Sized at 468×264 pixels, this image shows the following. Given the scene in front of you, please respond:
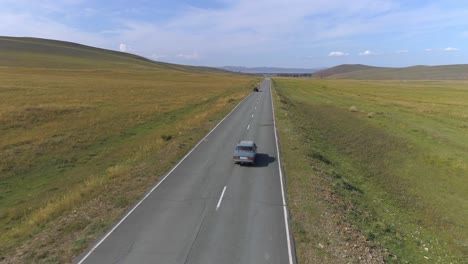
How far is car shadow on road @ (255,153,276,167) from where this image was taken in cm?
2273

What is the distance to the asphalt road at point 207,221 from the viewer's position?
1151 cm

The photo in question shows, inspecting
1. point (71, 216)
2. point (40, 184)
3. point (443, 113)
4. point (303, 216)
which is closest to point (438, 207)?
point (303, 216)

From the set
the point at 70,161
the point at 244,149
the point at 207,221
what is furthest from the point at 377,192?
the point at 70,161

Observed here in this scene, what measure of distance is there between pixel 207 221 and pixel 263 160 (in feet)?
33.8

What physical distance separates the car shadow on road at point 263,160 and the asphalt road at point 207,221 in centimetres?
7

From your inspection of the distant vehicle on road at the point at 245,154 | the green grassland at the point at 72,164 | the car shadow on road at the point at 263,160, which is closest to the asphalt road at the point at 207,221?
the car shadow on road at the point at 263,160

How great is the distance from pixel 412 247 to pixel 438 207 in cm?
695

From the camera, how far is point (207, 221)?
553 inches

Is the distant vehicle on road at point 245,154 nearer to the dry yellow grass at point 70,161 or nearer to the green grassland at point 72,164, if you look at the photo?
the green grassland at point 72,164

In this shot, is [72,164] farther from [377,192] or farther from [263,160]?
Result: [377,192]

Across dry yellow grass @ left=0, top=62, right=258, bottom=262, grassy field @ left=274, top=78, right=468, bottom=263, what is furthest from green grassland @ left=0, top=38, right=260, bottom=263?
grassy field @ left=274, top=78, right=468, bottom=263

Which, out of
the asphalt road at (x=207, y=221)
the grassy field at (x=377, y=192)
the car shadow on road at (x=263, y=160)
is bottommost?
the grassy field at (x=377, y=192)

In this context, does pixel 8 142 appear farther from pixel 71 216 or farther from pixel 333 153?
pixel 333 153

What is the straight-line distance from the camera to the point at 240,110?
5075 centimetres
